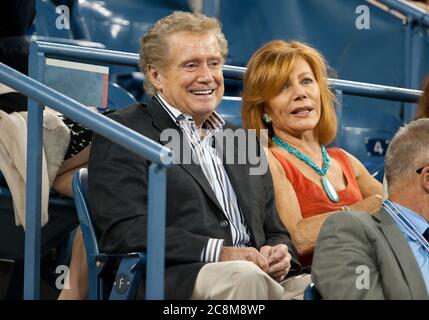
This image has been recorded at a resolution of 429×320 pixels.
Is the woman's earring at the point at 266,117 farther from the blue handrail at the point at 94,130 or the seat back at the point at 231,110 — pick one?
the blue handrail at the point at 94,130

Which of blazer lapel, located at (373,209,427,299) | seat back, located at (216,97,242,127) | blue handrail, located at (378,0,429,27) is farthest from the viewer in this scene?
blue handrail, located at (378,0,429,27)

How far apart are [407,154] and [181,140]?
2.49ft

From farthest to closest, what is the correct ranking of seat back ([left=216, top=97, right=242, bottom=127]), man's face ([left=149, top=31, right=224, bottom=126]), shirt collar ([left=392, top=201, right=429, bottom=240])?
seat back ([left=216, top=97, right=242, bottom=127]) < man's face ([left=149, top=31, right=224, bottom=126]) < shirt collar ([left=392, top=201, right=429, bottom=240])

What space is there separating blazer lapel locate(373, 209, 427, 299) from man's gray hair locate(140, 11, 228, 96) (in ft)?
3.12

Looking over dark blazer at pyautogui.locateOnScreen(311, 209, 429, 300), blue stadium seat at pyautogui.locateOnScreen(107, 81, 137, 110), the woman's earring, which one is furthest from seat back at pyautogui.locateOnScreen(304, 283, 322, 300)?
blue stadium seat at pyautogui.locateOnScreen(107, 81, 137, 110)

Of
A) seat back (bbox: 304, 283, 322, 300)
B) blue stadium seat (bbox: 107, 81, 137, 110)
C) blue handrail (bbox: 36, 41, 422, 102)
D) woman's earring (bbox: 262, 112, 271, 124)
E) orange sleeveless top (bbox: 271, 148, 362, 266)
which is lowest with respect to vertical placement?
seat back (bbox: 304, 283, 322, 300)

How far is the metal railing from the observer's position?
263 centimetres

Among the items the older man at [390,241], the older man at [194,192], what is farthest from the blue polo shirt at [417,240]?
the older man at [194,192]

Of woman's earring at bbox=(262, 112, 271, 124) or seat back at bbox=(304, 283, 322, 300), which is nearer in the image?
seat back at bbox=(304, 283, 322, 300)

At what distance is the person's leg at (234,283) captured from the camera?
280 cm

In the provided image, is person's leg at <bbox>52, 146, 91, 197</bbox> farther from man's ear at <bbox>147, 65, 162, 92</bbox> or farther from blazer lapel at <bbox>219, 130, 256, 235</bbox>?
blazer lapel at <bbox>219, 130, 256, 235</bbox>

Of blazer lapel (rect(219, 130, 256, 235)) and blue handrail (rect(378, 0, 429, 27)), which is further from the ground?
blue handrail (rect(378, 0, 429, 27))
